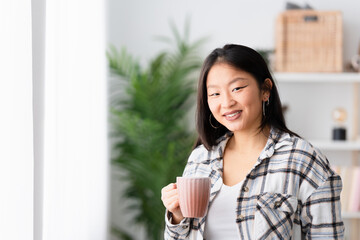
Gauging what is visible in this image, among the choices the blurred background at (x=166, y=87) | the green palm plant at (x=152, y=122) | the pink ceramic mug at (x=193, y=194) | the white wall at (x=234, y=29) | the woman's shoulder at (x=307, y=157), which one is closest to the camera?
the pink ceramic mug at (x=193, y=194)

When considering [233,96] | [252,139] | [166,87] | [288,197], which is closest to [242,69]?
[233,96]

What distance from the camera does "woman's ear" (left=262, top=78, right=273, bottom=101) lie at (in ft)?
4.96

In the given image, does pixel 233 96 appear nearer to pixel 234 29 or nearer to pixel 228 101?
pixel 228 101

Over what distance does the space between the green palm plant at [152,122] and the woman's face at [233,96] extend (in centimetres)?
167

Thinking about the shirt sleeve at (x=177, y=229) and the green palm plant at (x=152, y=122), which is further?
the green palm plant at (x=152, y=122)

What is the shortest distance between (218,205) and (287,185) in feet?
0.65

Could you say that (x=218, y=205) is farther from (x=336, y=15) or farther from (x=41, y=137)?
(x=336, y=15)

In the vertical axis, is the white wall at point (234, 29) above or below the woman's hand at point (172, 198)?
above

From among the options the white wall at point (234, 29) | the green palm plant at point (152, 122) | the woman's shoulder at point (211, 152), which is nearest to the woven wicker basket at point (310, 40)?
the white wall at point (234, 29)

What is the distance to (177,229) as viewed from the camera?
1484 millimetres

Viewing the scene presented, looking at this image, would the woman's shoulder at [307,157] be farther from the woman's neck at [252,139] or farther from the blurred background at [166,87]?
the blurred background at [166,87]

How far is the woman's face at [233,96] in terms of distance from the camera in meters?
1.43

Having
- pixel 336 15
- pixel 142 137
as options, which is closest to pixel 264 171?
pixel 142 137
